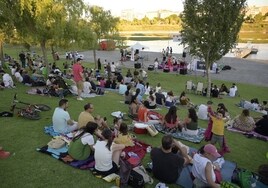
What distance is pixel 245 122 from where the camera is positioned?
11.3 m

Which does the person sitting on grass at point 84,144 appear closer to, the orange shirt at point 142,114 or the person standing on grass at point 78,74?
the orange shirt at point 142,114

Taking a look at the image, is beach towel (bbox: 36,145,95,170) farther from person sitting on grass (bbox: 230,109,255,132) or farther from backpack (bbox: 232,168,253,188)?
person sitting on grass (bbox: 230,109,255,132)

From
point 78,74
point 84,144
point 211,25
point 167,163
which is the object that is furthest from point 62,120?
point 211,25

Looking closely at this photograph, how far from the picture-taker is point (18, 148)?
811 cm

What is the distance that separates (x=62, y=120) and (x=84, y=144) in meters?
2.10

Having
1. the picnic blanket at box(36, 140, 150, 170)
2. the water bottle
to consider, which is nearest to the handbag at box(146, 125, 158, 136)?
the picnic blanket at box(36, 140, 150, 170)

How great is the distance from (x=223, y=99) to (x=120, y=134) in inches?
557

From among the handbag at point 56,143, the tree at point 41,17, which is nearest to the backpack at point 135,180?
the handbag at point 56,143

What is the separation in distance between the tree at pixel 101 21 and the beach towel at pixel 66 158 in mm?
19737

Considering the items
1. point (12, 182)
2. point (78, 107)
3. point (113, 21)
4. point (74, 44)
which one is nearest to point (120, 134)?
point (12, 182)

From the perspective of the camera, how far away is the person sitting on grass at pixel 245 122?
11.2 metres

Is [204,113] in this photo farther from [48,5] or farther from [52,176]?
[48,5]

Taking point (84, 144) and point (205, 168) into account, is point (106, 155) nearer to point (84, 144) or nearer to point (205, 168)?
point (84, 144)

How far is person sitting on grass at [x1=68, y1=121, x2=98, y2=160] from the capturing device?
7094 millimetres
